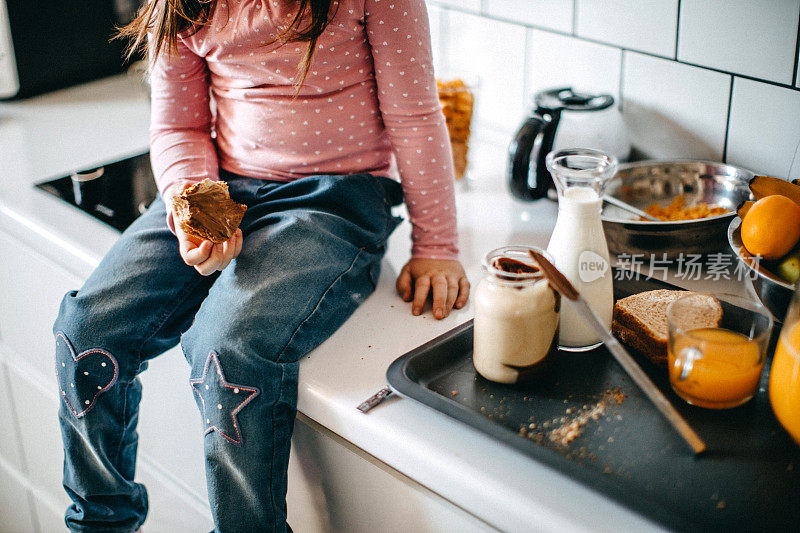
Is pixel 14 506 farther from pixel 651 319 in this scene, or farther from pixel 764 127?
pixel 764 127

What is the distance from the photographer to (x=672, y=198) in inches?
42.8

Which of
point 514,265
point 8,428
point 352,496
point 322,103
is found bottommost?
point 8,428

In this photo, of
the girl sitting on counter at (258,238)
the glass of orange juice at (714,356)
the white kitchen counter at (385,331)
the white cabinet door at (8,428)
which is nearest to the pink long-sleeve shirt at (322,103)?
the girl sitting on counter at (258,238)

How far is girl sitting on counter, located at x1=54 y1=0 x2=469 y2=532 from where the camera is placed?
0.77 metres

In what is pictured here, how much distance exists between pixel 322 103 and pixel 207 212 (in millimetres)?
222

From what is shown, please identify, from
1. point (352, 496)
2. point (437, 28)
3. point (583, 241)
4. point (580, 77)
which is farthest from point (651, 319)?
point (437, 28)

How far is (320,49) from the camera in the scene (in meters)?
0.93

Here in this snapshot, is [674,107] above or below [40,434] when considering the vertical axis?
above

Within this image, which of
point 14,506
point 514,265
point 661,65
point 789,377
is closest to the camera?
point 789,377

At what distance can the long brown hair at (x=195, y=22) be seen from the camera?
88cm

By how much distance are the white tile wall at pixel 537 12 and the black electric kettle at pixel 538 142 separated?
0.48 feet

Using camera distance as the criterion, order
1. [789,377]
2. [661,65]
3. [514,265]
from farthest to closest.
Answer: [661,65] → [514,265] → [789,377]

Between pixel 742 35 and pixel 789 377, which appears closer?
pixel 789 377

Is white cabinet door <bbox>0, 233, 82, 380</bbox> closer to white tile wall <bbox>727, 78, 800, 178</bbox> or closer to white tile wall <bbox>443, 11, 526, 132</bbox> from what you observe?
white tile wall <bbox>443, 11, 526, 132</bbox>
